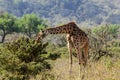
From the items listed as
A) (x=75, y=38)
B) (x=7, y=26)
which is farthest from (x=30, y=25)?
(x=75, y=38)

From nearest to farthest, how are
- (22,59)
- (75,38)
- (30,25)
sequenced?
(22,59) < (75,38) < (30,25)

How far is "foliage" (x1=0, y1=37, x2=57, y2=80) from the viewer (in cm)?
714

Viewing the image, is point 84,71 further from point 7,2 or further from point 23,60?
point 7,2

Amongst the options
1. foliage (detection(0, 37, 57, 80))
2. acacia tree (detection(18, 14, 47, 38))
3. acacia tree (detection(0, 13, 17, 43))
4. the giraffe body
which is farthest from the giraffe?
acacia tree (detection(18, 14, 47, 38))

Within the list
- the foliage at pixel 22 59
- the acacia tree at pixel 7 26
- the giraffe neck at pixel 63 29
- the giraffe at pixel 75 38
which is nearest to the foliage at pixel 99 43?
the giraffe at pixel 75 38

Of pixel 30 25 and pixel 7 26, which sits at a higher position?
pixel 7 26

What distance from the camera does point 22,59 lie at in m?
7.32

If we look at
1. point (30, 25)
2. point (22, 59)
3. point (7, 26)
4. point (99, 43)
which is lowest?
point (30, 25)

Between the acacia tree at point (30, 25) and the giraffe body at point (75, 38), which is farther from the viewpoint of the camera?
the acacia tree at point (30, 25)

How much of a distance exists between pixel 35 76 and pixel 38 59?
14.1 inches

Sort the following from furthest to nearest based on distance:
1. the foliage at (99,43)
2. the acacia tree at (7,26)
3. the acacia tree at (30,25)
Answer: the acacia tree at (30,25), the acacia tree at (7,26), the foliage at (99,43)

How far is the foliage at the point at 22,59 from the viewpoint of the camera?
714 centimetres

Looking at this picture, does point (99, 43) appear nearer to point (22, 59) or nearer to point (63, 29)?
point (63, 29)

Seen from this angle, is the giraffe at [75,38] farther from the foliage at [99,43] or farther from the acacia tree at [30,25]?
the acacia tree at [30,25]
